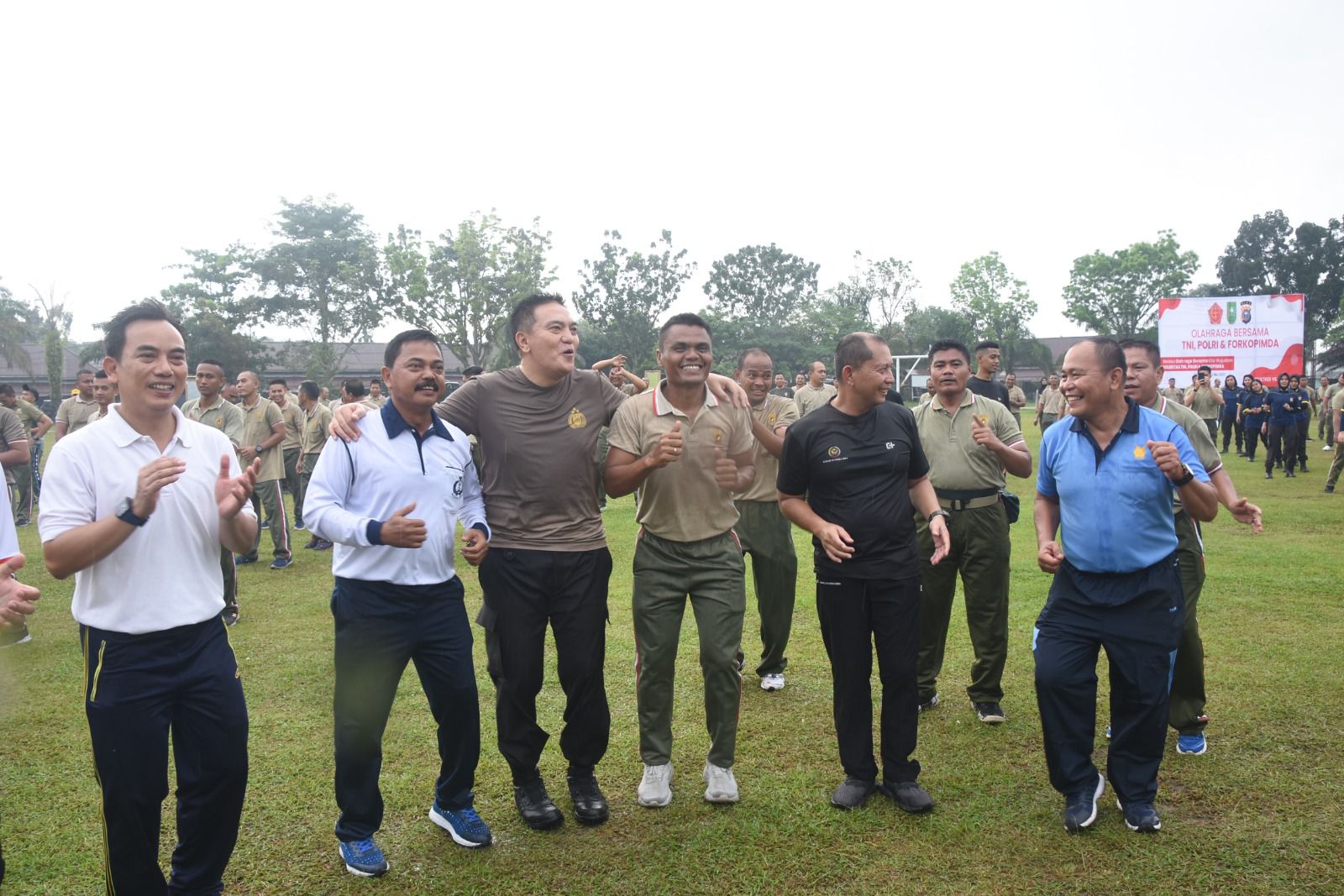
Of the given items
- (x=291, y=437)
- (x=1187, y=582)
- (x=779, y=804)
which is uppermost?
(x=291, y=437)

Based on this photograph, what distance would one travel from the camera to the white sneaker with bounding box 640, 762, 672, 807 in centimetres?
453

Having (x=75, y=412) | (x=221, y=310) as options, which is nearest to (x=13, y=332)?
(x=221, y=310)

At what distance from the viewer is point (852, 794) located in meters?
4.49

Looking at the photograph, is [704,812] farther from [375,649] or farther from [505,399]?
[505,399]

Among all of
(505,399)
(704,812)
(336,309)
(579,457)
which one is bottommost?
(704,812)

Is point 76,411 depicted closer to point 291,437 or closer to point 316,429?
point 291,437

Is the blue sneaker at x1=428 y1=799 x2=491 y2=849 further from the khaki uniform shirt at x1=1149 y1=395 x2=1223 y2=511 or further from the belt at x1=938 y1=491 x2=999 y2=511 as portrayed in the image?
the khaki uniform shirt at x1=1149 y1=395 x2=1223 y2=511

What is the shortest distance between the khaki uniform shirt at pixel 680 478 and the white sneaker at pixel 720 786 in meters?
1.16

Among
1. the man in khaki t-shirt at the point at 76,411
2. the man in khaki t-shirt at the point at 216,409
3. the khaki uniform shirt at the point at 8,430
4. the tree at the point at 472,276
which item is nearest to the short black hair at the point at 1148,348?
the man in khaki t-shirt at the point at 216,409

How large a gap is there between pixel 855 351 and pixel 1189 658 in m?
2.62

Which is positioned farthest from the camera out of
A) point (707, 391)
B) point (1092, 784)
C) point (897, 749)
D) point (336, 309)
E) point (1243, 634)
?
point (336, 309)

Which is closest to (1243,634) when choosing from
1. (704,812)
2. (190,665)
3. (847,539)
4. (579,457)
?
(847,539)

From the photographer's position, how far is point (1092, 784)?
4238 mm

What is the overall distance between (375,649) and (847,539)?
221cm
